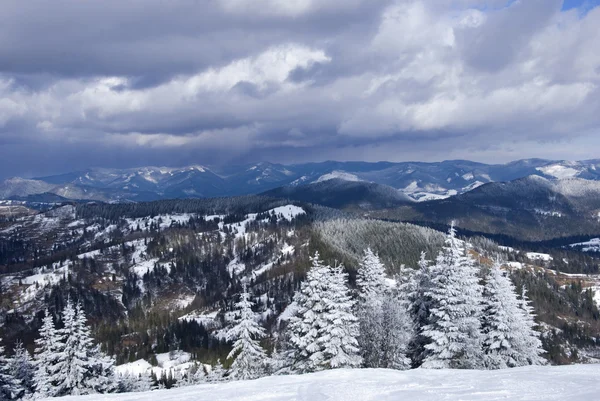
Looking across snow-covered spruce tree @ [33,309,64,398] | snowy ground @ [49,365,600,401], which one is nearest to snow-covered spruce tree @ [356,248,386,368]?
snowy ground @ [49,365,600,401]

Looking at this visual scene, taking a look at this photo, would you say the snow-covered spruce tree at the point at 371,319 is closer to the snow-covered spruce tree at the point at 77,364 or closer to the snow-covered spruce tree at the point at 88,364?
the snow-covered spruce tree at the point at 88,364

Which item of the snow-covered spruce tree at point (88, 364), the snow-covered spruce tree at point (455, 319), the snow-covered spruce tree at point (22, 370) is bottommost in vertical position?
the snow-covered spruce tree at point (22, 370)

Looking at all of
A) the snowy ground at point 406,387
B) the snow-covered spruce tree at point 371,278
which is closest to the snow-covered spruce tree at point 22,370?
the snowy ground at point 406,387

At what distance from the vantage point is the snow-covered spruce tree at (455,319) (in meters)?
35.7

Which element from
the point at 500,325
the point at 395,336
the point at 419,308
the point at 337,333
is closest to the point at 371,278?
the point at 419,308

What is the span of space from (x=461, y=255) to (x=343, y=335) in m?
13.1

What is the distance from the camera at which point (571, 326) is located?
575ft

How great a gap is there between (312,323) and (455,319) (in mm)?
13042

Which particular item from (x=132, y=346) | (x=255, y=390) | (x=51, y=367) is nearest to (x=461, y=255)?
(x=255, y=390)

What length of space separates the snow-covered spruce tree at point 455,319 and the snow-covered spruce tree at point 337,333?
265 inches

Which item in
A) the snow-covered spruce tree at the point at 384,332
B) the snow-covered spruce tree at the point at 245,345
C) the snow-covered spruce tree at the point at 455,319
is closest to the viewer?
the snow-covered spruce tree at the point at 455,319

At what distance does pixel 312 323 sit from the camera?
39.4 m

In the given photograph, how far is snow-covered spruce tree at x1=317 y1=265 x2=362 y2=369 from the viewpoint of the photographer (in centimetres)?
3756

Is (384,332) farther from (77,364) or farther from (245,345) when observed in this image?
(77,364)
